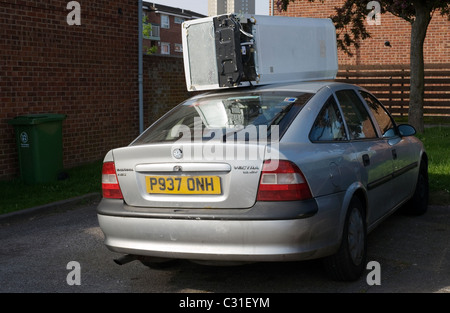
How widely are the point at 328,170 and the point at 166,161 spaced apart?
3.77 feet

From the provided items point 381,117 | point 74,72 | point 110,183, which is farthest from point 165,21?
point 110,183

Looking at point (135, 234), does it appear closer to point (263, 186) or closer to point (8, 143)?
point (263, 186)

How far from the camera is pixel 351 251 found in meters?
4.77

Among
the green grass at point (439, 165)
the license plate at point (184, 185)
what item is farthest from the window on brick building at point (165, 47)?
the license plate at point (184, 185)

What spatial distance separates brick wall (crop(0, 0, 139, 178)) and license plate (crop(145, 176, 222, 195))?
21.1 ft

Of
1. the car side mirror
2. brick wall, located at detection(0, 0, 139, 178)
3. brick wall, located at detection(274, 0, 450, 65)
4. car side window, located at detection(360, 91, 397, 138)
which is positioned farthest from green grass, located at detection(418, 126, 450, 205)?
brick wall, located at detection(274, 0, 450, 65)

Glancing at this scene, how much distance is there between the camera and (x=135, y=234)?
4.45 m

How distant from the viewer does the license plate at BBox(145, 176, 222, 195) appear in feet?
14.0

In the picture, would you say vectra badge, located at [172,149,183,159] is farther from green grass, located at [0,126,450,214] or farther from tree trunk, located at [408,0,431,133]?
tree trunk, located at [408,0,431,133]

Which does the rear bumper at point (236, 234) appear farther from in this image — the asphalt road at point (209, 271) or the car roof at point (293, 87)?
the car roof at point (293, 87)

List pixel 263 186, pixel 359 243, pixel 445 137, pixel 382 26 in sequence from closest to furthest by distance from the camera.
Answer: pixel 263 186 < pixel 359 243 < pixel 445 137 < pixel 382 26

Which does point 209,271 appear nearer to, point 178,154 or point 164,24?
point 178,154

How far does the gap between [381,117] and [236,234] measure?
2.69 meters

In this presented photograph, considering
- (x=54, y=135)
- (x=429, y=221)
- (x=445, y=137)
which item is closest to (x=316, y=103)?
(x=429, y=221)
